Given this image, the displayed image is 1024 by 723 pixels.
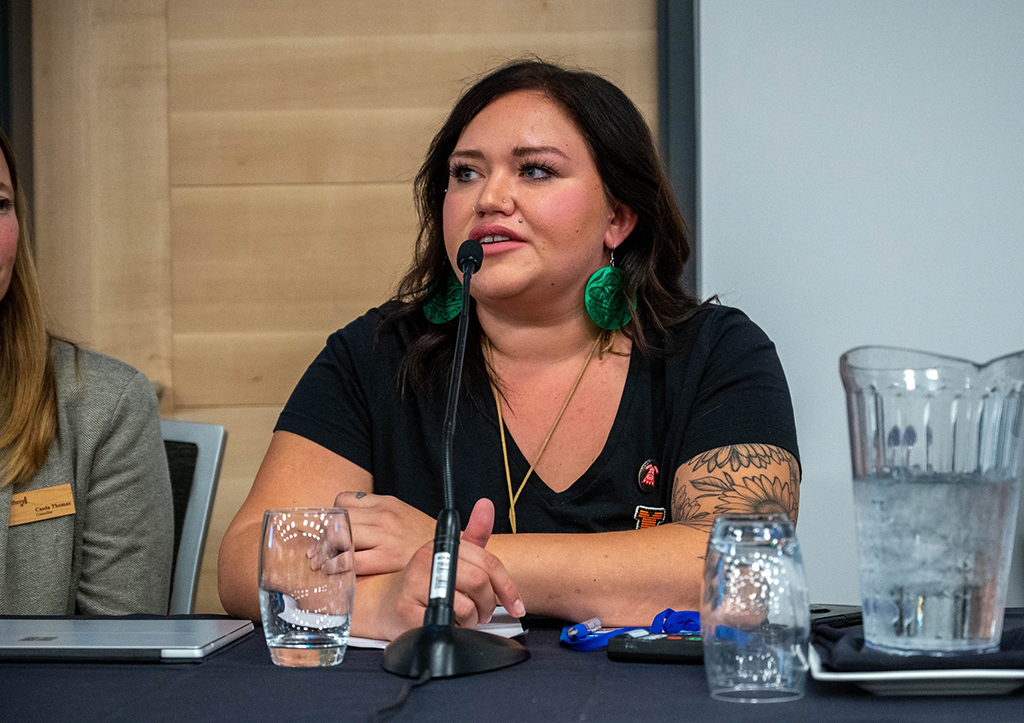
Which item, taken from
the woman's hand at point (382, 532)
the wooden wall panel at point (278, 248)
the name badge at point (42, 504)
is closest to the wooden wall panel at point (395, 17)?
the wooden wall panel at point (278, 248)

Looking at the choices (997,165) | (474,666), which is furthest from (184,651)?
(997,165)

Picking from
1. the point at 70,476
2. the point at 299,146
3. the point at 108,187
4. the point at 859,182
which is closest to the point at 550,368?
the point at 70,476

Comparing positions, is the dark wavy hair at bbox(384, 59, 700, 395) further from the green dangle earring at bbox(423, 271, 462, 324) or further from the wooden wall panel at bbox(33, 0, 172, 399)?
the wooden wall panel at bbox(33, 0, 172, 399)

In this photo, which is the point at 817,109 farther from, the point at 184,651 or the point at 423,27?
the point at 184,651

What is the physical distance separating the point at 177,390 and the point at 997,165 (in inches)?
81.9

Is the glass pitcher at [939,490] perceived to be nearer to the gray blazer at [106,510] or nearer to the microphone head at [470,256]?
the microphone head at [470,256]

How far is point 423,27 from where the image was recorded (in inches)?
104

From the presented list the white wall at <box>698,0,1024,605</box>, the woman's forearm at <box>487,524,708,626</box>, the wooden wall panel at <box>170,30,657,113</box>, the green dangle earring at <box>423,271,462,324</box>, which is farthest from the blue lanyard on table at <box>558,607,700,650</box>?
the wooden wall panel at <box>170,30,657,113</box>

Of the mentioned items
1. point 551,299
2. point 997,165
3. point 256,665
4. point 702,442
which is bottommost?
point 256,665

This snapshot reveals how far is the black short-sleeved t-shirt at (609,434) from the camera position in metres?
1.46

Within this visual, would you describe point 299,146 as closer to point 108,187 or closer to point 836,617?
point 108,187

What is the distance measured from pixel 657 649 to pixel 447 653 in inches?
6.8

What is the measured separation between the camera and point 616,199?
5.49 feet

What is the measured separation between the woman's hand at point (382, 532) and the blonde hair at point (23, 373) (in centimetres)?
72
